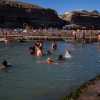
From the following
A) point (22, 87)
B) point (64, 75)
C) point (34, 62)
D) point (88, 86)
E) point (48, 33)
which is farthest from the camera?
point (48, 33)

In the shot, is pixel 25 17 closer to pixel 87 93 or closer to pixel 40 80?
pixel 40 80

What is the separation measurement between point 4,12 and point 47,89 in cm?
10458

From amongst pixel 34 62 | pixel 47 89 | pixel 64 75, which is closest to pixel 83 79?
pixel 64 75

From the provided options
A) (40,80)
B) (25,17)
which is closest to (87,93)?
(40,80)

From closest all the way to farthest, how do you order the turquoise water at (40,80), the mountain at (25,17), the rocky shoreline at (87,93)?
the rocky shoreline at (87,93)
the turquoise water at (40,80)
the mountain at (25,17)

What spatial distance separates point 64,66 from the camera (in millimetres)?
40250

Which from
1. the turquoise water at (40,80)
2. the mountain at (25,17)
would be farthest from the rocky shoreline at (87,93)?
the mountain at (25,17)

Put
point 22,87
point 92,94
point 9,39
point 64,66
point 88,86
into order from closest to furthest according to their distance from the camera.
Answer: point 92,94 → point 88,86 → point 22,87 → point 64,66 → point 9,39

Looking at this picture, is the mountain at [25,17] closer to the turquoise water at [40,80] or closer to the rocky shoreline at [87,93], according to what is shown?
the turquoise water at [40,80]

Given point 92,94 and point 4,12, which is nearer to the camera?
point 92,94

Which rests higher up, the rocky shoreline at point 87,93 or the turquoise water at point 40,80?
the rocky shoreline at point 87,93

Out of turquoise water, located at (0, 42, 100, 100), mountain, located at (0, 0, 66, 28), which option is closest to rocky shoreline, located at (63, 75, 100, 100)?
turquoise water, located at (0, 42, 100, 100)

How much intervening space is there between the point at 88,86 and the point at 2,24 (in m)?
100

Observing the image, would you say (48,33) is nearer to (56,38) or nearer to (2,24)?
(56,38)
